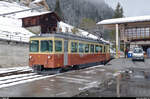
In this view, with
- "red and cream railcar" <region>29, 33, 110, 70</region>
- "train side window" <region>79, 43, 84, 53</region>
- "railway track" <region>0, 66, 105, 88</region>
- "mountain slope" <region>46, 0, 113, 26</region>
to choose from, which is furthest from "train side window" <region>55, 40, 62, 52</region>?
"mountain slope" <region>46, 0, 113, 26</region>

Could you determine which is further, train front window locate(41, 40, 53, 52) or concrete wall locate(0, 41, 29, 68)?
concrete wall locate(0, 41, 29, 68)

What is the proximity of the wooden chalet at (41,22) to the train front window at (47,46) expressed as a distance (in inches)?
914

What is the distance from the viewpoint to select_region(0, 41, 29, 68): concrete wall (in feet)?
63.5

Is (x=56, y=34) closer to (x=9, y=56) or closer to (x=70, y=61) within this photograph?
(x=70, y=61)

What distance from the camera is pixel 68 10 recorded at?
483 feet

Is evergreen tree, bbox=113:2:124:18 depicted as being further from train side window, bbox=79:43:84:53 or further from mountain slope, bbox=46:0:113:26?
train side window, bbox=79:43:84:53

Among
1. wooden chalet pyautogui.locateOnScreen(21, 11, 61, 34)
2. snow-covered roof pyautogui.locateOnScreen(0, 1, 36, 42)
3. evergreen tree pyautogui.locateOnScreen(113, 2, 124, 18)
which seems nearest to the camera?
snow-covered roof pyautogui.locateOnScreen(0, 1, 36, 42)

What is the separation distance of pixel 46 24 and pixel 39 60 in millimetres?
25427

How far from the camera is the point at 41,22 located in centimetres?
3750

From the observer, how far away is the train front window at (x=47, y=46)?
13500 mm

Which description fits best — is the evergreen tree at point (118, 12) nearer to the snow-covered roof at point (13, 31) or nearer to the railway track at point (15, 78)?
the snow-covered roof at point (13, 31)

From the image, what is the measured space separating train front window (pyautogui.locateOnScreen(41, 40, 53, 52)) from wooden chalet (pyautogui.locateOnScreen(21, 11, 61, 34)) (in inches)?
914

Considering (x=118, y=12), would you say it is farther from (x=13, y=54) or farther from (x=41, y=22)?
(x=13, y=54)

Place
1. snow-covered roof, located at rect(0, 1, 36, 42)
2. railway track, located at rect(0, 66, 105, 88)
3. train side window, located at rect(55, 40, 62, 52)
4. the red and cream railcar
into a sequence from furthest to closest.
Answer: snow-covered roof, located at rect(0, 1, 36, 42), train side window, located at rect(55, 40, 62, 52), the red and cream railcar, railway track, located at rect(0, 66, 105, 88)
